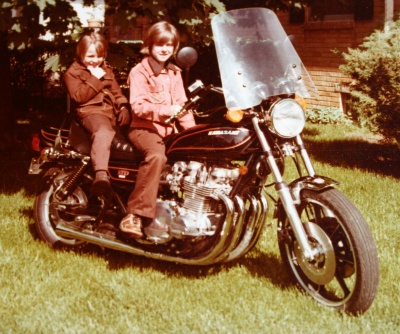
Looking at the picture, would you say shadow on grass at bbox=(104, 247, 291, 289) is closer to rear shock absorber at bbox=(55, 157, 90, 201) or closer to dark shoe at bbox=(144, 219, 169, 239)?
dark shoe at bbox=(144, 219, 169, 239)

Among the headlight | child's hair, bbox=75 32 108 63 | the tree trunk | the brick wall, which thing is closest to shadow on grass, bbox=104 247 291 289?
the headlight

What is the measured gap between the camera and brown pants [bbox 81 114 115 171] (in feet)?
15.0

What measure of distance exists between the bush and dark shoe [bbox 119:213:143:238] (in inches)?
185

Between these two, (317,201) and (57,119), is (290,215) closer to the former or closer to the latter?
(317,201)

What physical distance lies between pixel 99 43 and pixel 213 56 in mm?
7100

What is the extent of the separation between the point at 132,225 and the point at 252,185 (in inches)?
35.6

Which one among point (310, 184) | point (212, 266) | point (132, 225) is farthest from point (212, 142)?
point (212, 266)

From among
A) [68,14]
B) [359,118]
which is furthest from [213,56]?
[68,14]

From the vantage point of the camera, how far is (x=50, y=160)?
5016mm

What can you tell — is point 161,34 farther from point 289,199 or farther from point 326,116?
point 326,116

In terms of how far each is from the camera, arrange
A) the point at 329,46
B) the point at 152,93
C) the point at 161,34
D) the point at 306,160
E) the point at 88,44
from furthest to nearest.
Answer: the point at 329,46 < the point at 88,44 < the point at 152,93 < the point at 161,34 < the point at 306,160

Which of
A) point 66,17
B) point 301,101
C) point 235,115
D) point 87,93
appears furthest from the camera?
point 66,17

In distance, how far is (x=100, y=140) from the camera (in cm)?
462

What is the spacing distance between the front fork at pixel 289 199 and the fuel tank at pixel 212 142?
0.13 m
